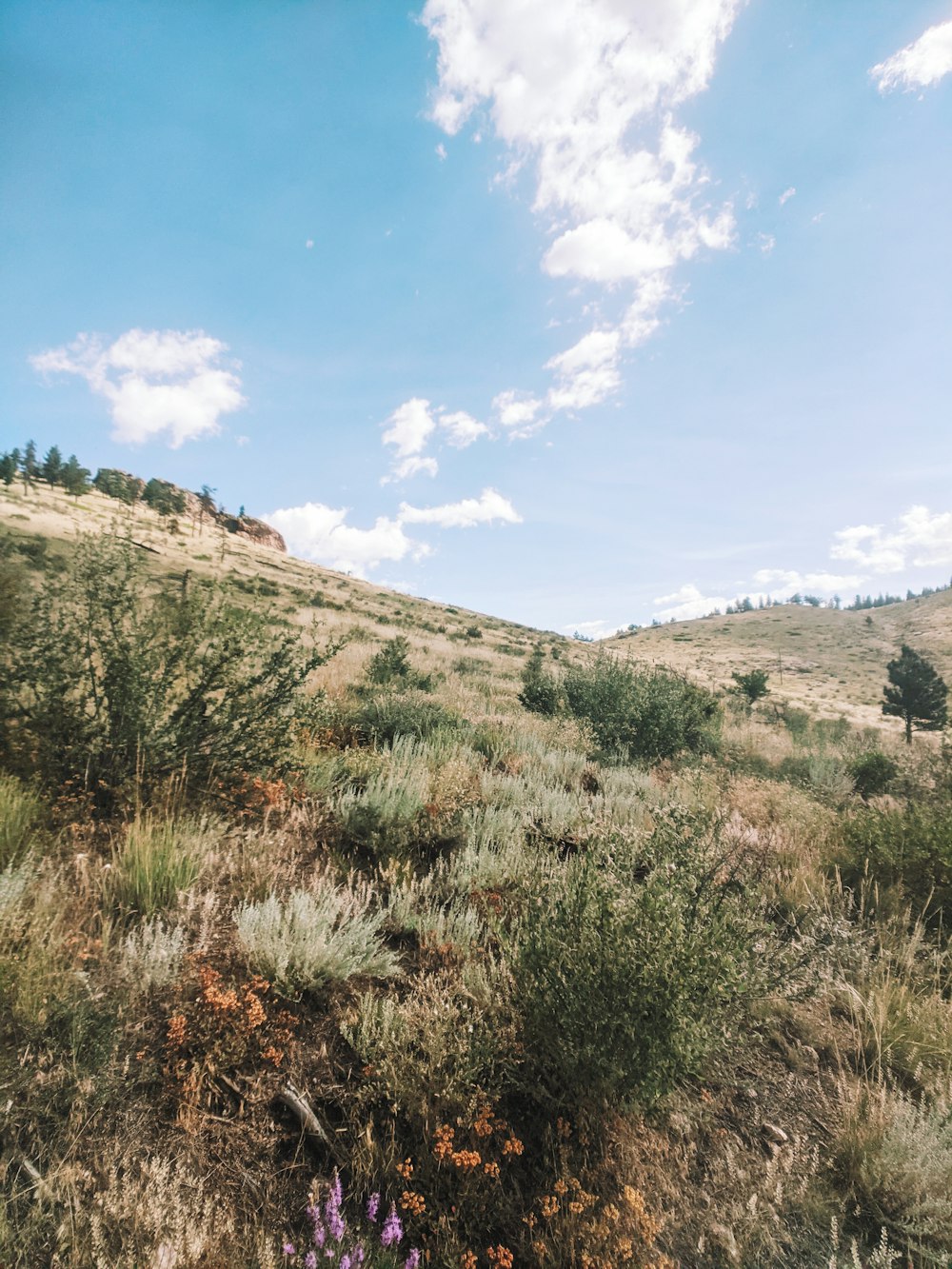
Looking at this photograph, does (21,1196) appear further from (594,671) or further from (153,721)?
(594,671)

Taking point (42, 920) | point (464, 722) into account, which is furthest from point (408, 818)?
point (464, 722)

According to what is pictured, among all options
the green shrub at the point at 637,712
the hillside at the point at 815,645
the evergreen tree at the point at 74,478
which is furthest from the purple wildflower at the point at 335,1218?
the evergreen tree at the point at 74,478

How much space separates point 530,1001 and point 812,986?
5.55 ft

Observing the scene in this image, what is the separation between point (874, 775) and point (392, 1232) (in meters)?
10.2

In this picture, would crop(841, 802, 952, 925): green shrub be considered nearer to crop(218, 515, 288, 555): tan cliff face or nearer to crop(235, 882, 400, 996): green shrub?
crop(235, 882, 400, 996): green shrub

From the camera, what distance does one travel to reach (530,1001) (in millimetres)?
2305

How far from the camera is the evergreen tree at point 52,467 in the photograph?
79981mm

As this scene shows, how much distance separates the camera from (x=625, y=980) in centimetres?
212

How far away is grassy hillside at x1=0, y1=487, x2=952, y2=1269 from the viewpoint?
176 centimetres

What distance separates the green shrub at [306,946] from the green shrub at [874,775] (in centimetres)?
912

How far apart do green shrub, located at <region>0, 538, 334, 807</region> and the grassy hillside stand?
0.03 metres

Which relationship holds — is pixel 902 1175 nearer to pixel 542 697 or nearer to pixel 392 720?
pixel 392 720

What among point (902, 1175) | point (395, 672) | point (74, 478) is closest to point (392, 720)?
point (395, 672)

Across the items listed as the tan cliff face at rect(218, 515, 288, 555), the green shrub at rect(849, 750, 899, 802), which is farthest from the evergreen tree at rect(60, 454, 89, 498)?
the green shrub at rect(849, 750, 899, 802)
